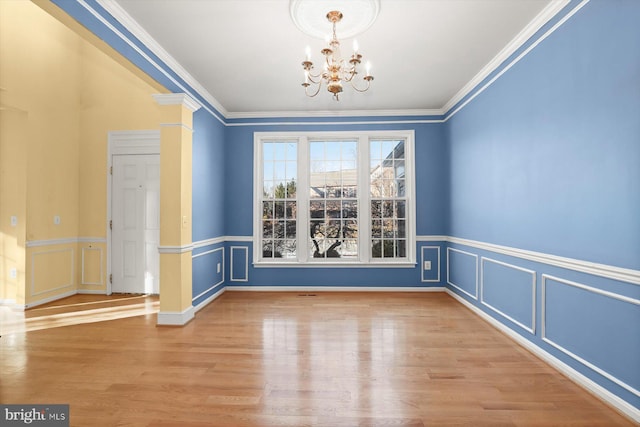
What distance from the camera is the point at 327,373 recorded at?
104 inches

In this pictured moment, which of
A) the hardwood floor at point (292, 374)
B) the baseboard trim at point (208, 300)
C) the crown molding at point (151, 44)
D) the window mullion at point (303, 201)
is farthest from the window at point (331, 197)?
the hardwood floor at point (292, 374)

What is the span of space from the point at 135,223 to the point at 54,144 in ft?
5.12

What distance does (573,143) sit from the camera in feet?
8.29

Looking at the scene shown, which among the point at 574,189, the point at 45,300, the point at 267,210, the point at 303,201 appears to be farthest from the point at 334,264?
the point at 45,300

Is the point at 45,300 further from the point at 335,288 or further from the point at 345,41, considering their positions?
the point at 345,41

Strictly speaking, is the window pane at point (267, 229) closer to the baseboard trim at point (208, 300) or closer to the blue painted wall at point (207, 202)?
the blue painted wall at point (207, 202)

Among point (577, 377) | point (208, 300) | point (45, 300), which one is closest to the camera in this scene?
point (577, 377)

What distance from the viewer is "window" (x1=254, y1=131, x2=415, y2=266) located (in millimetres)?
5426

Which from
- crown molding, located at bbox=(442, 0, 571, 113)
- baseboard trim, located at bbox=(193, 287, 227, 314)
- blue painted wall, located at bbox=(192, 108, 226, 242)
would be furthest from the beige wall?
crown molding, located at bbox=(442, 0, 571, 113)

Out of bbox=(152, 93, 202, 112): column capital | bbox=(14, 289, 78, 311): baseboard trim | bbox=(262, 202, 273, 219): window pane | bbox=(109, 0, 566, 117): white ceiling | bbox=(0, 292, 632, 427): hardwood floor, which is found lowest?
bbox=(0, 292, 632, 427): hardwood floor

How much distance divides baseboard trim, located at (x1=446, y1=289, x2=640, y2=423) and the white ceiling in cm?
291

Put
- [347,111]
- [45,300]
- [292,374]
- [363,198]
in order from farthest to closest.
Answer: [363,198], [347,111], [45,300], [292,374]

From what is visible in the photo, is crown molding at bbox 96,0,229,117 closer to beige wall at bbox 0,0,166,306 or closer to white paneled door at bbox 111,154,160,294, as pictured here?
beige wall at bbox 0,0,166,306

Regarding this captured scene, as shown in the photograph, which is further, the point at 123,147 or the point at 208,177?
the point at 123,147
